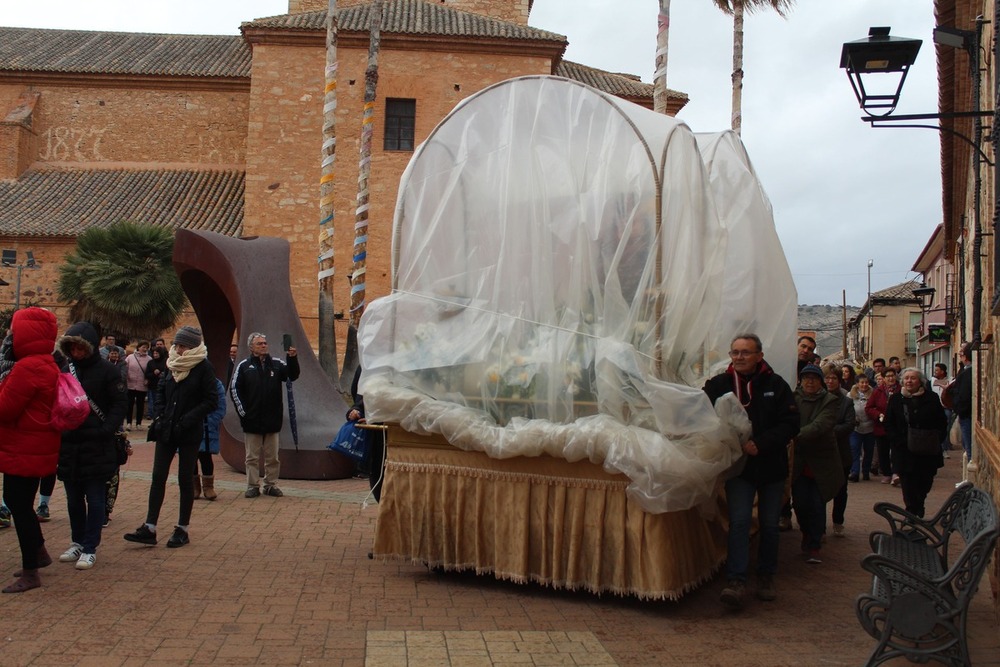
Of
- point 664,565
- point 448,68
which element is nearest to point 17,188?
point 448,68

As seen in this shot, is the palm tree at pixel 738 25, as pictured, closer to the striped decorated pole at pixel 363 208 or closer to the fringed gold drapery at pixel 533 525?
A: the striped decorated pole at pixel 363 208

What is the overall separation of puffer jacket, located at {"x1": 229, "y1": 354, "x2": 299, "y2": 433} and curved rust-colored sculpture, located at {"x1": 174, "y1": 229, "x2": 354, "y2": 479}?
1608mm

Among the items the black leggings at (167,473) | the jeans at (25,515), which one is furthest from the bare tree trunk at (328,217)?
the jeans at (25,515)

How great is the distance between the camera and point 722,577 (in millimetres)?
7188

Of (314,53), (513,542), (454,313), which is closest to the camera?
(513,542)

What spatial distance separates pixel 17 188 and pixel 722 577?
3114 cm

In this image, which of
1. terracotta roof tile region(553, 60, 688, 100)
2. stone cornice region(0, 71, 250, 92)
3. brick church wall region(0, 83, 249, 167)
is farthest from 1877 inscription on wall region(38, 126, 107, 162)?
terracotta roof tile region(553, 60, 688, 100)

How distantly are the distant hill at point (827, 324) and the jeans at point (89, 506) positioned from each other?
6578 cm

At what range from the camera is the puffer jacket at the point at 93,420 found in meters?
6.69

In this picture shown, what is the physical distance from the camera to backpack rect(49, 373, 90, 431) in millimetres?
6215

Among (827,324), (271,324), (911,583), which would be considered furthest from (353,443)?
(827,324)

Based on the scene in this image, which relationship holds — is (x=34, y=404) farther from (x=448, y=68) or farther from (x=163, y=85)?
(x=163, y=85)

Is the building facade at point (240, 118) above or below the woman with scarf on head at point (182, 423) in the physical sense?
above

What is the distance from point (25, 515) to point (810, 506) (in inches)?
220
